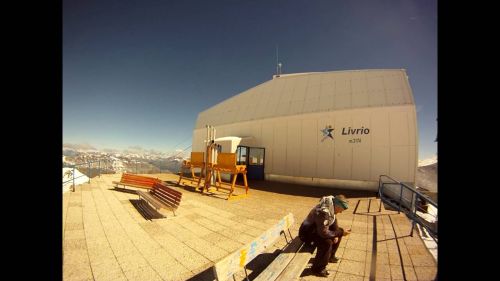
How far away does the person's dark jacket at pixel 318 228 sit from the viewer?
3.90m

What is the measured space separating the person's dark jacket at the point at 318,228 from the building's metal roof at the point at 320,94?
11343mm

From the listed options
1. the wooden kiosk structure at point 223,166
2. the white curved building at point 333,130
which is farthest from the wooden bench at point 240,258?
the white curved building at point 333,130

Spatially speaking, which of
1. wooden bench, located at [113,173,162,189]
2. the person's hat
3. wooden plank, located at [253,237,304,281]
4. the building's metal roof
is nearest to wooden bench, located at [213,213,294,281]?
wooden plank, located at [253,237,304,281]

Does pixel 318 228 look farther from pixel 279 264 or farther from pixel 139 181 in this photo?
pixel 139 181

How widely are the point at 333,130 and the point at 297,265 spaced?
465 inches

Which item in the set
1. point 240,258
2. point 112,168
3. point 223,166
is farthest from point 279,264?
point 112,168

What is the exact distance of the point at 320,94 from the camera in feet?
51.7

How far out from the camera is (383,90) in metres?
13.4

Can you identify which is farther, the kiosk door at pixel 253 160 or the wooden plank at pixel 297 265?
the kiosk door at pixel 253 160

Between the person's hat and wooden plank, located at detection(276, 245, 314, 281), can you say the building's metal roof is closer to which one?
the person's hat

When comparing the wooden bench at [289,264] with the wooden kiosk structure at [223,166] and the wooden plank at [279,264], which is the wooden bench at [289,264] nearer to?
the wooden plank at [279,264]

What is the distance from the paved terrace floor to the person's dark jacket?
2.16 ft
